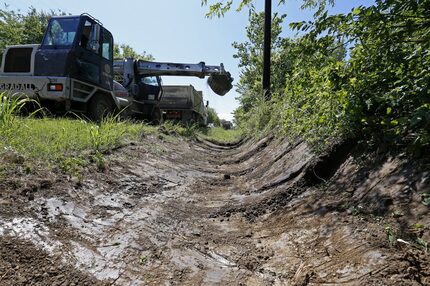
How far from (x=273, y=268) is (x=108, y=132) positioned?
375cm

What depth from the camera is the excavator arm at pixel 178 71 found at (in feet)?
39.9

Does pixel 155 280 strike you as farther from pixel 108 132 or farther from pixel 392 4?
pixel 108 132

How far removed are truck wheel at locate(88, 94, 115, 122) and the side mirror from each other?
1.16 meters

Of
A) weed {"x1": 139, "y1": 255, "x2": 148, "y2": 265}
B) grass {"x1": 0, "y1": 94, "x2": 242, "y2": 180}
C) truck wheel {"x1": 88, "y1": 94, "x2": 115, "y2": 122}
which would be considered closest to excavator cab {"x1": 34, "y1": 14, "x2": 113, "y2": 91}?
truck wheel {"x1": 88, "y1": 94, "x2": 115, "y2": 122}

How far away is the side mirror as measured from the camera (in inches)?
317

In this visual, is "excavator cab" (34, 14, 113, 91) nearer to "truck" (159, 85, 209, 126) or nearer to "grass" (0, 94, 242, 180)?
"grass" (0, 94, 242, 180)

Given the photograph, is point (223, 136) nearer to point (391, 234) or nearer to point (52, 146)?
point (52, 146)

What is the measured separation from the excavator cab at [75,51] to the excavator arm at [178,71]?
3453mm

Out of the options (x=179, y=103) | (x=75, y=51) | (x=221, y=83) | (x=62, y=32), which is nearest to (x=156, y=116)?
(x=179, y=103)

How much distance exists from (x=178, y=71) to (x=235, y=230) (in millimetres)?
10065

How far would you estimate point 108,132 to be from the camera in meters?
5.15

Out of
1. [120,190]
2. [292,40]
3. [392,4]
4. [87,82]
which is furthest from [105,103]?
[392,4]

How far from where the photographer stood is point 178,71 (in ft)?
40.2

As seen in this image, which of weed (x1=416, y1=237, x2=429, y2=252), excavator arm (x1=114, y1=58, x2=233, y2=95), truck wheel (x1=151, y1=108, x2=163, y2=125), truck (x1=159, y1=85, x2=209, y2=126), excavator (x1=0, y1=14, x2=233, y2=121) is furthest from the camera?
truck (x1=159, y1=85, x2=209, y2=126)
